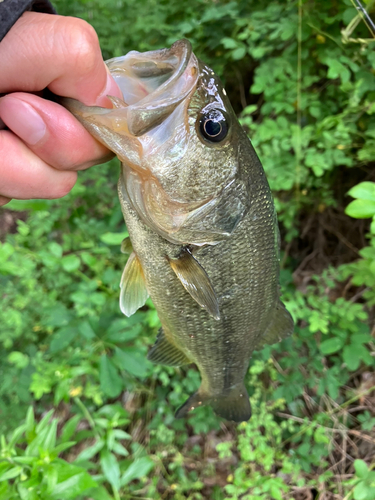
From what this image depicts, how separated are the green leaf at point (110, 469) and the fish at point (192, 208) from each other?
797 mm

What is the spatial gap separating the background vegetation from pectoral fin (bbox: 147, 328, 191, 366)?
283 mm

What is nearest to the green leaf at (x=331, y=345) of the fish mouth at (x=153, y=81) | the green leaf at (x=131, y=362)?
the green leaf at (x=131, y=362)

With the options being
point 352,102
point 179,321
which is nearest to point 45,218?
point 179,321

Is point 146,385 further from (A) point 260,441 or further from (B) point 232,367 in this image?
(B) point 232,367

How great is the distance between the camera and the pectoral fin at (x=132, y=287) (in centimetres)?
124

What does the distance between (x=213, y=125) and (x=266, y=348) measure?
1450mm

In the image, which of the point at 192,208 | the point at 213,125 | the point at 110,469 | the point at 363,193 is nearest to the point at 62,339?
the point at 110,469

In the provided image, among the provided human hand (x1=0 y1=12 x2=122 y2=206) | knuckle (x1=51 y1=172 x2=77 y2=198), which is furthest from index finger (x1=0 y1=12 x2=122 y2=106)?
knuckle (x1=51 y1=172 x2=77 y2=198)

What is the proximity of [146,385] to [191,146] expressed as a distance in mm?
2003

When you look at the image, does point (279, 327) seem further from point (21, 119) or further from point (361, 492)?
point (21, 119)

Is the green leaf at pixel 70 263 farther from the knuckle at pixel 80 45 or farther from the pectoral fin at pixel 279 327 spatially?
the knuckle at pixel 80 45

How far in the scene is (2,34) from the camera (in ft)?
2.19

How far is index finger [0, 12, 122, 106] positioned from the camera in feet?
2.33

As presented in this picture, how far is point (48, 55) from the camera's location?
719 mm
